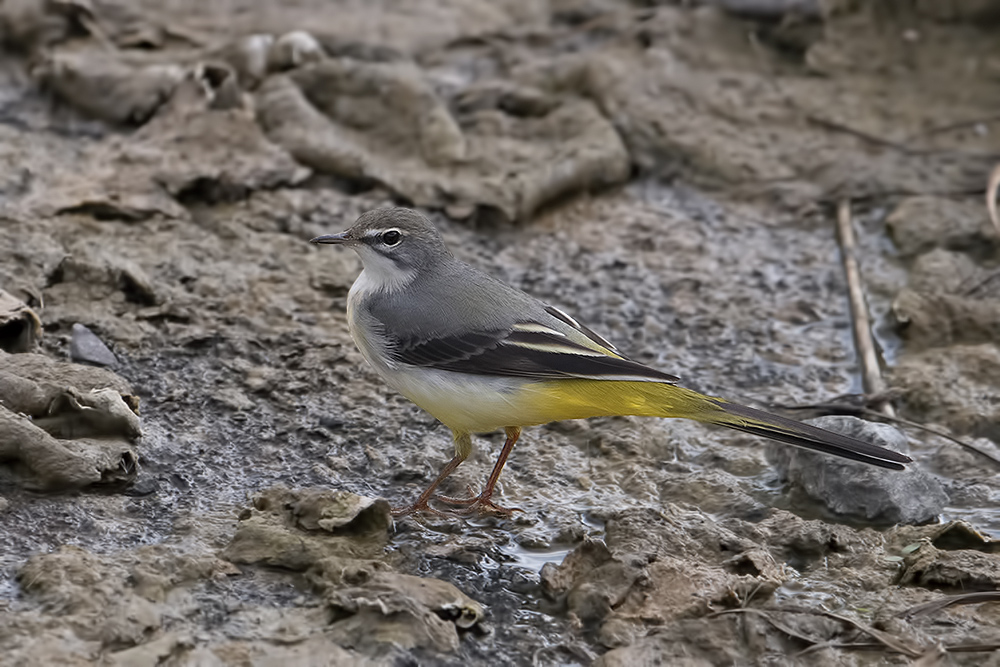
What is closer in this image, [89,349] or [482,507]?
[482,507]

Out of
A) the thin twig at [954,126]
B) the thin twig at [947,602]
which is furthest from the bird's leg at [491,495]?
the thin twig at [954,126]

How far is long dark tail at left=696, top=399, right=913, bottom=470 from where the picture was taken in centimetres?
502

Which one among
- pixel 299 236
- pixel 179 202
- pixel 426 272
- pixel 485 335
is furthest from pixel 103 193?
pixel 485 335

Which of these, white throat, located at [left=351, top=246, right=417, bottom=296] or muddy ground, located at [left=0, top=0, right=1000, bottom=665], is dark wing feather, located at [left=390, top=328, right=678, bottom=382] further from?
muddy ground, located at [left=0, top=0, right=1000, bottom=665]

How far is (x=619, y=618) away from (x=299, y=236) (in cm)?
406

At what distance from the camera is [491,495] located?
Result: 5848 millimetres

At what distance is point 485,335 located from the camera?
5648 mm

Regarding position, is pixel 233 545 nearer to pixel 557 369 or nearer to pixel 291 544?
pixel 291 544

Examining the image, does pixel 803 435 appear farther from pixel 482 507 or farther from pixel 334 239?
pixel 334 239

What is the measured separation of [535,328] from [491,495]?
2.78ft

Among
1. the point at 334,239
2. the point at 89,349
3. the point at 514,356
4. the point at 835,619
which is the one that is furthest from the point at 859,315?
the point at 89,349

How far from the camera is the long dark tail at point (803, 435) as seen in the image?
5.02 metres

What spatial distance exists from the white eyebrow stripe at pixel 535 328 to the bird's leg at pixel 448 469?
0.59 m

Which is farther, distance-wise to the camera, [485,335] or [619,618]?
[485,335]
